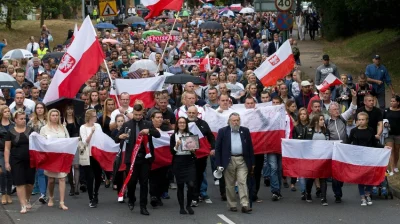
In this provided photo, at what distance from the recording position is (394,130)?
1731 centimetres

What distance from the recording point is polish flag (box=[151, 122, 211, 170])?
15109mm

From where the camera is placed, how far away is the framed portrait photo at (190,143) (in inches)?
564

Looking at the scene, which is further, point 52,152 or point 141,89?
point 141,89

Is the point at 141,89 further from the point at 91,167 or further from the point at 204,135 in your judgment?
the point at 204,135

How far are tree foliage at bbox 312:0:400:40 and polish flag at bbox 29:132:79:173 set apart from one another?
58.3 ft

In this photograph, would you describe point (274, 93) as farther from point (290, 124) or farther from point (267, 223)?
point (267, 223)

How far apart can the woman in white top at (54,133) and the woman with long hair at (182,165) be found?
1772 mm

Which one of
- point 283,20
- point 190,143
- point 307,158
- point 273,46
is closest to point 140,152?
point 190,143

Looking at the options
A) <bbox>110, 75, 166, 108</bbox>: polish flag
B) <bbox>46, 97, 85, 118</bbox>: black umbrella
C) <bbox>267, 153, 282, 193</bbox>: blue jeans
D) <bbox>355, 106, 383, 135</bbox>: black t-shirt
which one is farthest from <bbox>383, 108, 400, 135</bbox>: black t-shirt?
<bbox>46, 97, 85, 118</bbox>: black umbrella

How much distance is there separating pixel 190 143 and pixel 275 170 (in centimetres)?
204

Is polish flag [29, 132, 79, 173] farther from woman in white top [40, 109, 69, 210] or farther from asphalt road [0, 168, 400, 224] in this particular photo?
asphalt road [0, 168, 400, 224]

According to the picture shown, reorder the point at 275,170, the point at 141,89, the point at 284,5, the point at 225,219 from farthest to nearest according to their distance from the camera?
the point at 284,5, the point at 141,89, the point at 275,170, the point at 225,219

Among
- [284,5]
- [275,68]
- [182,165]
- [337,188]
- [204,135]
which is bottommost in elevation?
[337,188]

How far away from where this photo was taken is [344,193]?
648 inches
